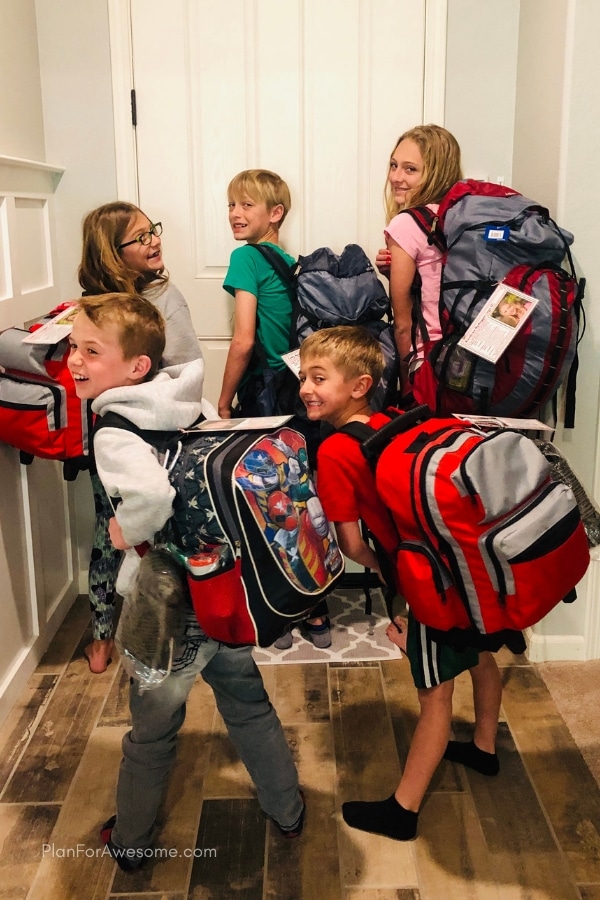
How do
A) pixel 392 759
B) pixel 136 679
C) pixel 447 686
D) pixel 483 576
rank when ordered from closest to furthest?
pixel 483 576
pixel 136 679
pixel 447 686
pixel 392 759

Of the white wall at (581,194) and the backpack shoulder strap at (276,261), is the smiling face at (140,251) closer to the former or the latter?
the backpack shoulder strap at (276,261)

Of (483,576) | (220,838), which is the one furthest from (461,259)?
(220,838)

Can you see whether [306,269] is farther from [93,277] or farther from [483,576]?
[483,576]

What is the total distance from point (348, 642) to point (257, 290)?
120 cm

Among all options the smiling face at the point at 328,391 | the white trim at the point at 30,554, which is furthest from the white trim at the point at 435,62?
the white trim at the point at 30,554

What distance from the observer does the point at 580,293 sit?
89.7 inches

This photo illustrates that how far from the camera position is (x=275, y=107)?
2.83 meters

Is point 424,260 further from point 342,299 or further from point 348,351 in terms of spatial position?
point 348,351

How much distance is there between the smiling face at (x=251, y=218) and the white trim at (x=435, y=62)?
2.16 feet

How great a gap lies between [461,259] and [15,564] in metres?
1.56

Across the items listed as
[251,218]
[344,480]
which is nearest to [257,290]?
[251,218]

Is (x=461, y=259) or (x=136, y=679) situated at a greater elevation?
(x=461, y=259)

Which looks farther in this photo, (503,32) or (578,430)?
(503,32)

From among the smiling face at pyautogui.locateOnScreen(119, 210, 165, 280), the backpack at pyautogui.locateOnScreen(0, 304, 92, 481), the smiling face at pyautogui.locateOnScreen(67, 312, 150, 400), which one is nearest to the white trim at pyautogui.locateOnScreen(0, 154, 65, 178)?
the smiling face at pyautogui.locateOnScreen(119, 210, 165, 280)
